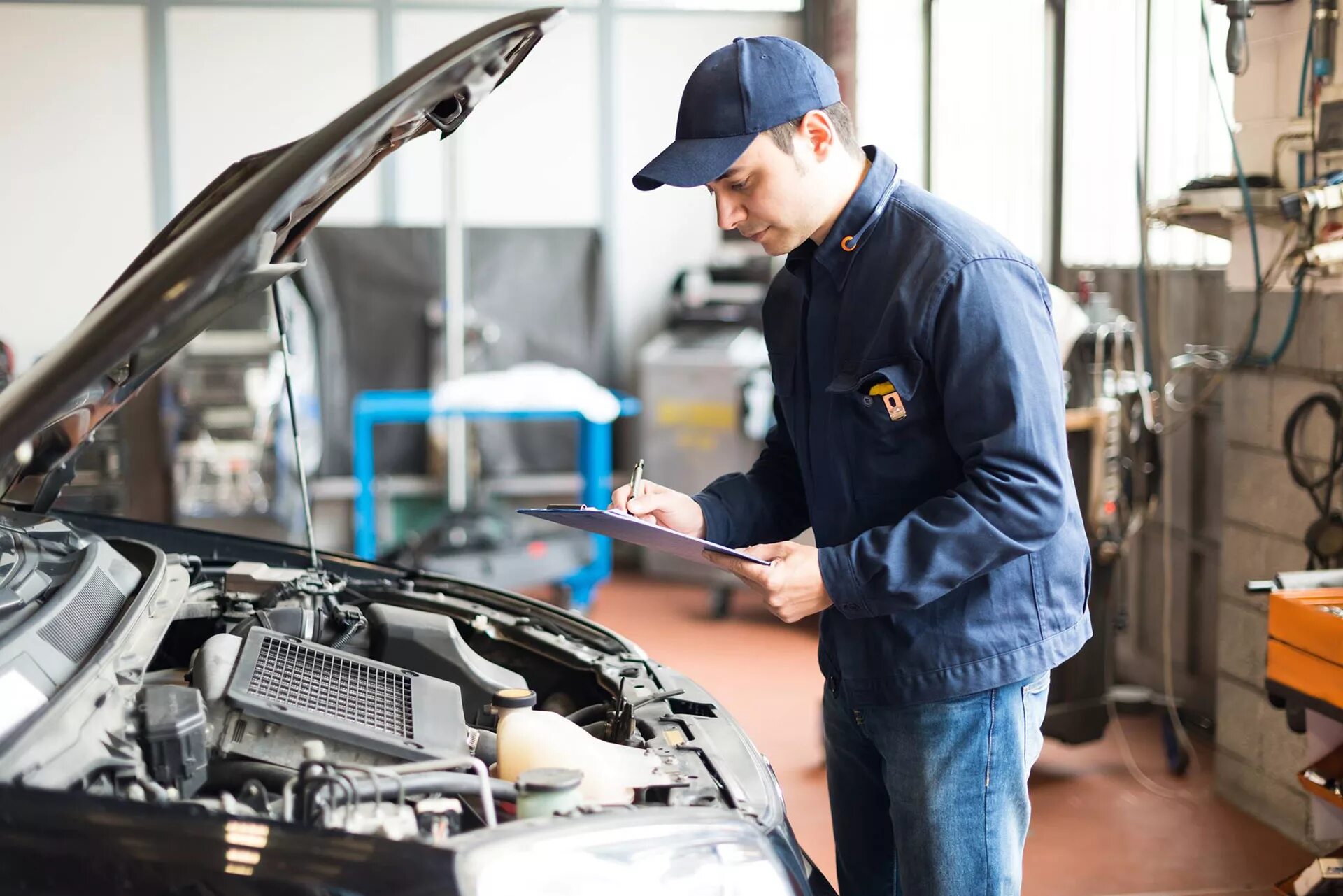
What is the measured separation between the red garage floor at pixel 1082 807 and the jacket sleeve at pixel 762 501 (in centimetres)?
138

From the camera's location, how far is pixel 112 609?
1771 millimetres

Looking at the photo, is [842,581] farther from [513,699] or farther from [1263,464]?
[1263,464]

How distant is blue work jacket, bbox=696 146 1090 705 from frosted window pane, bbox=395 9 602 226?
5.05 metres

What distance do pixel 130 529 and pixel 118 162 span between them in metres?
4.66

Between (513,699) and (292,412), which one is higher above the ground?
(292,412)

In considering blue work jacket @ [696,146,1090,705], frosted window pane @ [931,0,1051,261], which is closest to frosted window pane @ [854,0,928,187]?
frosted window pane @ [931,0,1051,261]

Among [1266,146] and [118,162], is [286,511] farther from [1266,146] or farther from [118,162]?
[1266,146]

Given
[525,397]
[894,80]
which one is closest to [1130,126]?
[894,80]

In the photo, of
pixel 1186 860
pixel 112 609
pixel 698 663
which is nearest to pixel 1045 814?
pixel 1186 860

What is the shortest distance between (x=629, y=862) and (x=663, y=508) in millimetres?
698

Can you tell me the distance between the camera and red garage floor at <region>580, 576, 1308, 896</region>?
309 cm

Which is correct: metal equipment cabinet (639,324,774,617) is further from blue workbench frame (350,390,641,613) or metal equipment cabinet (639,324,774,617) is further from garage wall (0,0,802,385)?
garage wall (0,0,802,385)

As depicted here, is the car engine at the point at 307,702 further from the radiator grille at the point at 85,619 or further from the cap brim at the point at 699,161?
the cap brim at the point at 699,161

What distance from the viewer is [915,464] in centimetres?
170
